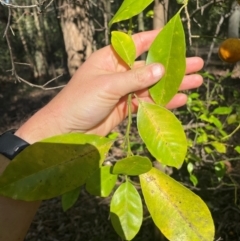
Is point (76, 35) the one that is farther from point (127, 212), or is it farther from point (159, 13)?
point (127, 212)

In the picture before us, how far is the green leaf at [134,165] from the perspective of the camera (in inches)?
18.3

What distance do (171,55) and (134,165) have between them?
21 centimetres

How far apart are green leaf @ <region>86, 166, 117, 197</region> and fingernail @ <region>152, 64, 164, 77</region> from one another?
18 cm

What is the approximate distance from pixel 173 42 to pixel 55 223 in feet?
8.17

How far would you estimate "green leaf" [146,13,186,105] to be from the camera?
563mm

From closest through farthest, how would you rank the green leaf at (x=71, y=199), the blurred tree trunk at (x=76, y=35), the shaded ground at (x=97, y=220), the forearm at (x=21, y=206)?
the green leaf at (x=71, y=199)
the forearm at (x=21, y=206)
the shaded ground at (x=97, y=220)
the blurred tree trunk at (x=76, y=35)

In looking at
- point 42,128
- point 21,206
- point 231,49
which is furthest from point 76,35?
point 231,49

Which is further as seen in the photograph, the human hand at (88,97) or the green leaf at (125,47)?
the human hand at (88,97)

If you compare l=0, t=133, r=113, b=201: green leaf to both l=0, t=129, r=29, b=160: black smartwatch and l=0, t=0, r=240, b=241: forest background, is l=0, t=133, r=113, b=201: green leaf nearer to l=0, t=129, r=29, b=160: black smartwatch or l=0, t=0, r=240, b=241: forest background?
l=0, t=129, r=29, b=160: black smartwatch

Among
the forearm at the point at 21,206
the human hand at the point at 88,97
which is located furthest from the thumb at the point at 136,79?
the forearm at the point at 21,206

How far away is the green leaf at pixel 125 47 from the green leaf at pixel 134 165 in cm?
20

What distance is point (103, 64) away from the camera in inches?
41.6

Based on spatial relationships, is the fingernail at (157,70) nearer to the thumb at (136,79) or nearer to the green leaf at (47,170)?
the thumb at (136,79)

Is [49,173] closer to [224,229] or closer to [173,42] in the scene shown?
[173,42]
